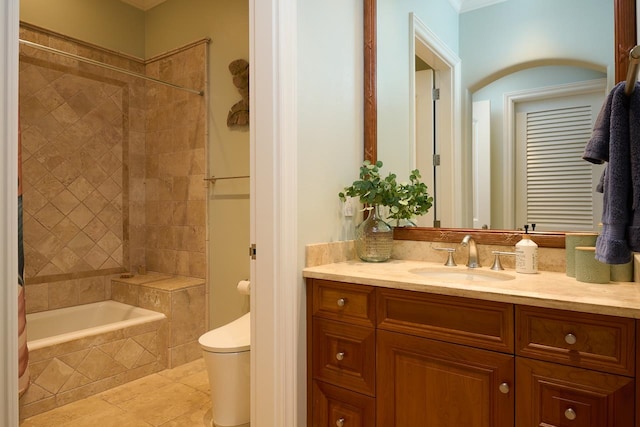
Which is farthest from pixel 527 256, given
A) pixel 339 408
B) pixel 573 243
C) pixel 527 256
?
pixel 339 408

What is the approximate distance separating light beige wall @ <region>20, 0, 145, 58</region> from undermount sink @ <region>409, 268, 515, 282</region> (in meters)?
3.11

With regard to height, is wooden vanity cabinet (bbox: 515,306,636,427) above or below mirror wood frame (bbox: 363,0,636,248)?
below

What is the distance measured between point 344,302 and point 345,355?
20 cm

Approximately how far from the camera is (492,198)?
1.79 metres

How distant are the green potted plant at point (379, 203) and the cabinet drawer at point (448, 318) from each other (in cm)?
42

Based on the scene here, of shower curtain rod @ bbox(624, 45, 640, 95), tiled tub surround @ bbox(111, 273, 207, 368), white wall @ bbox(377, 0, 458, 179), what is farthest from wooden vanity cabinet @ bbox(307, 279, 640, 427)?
tiled tub surround @ bbox(111, 273, 207, 368)

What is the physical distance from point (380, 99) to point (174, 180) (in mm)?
1972

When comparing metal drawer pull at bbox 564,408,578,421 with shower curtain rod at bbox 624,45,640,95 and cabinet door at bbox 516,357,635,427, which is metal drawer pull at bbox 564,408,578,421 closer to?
cabinet door at bbox 516,357,635,427

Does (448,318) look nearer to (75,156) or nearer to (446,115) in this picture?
(446,115)

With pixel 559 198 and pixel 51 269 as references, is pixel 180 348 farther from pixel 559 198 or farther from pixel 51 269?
pixel 559 198

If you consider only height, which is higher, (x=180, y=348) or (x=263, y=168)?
(x=263, y=168)

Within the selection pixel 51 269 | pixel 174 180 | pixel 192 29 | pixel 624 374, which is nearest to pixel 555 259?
pixel 624 374

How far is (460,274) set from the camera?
1680 mm

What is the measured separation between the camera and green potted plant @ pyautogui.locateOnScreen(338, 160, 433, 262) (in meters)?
1.82
